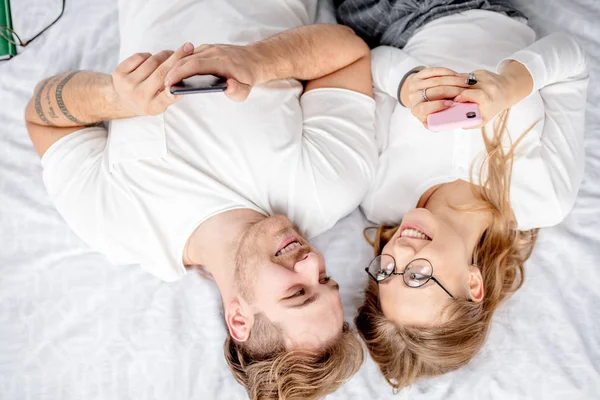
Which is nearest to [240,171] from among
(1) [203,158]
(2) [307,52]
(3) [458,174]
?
(1) [203,158]

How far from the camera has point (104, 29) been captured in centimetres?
185

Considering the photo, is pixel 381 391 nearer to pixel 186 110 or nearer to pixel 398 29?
pixel 186 110

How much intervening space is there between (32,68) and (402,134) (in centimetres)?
116

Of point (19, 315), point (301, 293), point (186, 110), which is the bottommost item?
point (19, 315)

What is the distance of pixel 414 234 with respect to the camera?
148 cm

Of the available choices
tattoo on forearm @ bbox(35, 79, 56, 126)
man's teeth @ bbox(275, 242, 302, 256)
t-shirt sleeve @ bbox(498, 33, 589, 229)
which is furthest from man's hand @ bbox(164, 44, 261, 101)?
t-shirt sleeve @ bbox(498, 33, 589, 229)

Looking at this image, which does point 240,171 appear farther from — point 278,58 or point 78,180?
point 78,180

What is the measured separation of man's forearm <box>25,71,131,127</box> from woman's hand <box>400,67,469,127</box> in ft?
2.40

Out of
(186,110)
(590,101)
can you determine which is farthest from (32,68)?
(590,101)

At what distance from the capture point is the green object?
180 cm

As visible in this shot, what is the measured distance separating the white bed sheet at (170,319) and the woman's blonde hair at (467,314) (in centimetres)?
9

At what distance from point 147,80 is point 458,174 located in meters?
0.84

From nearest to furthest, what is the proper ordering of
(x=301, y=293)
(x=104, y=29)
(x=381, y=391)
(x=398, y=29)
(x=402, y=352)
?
(x=301, y=293)
(x=402, y=352)
(x=381, y=391)
(x=398, y=29)
(x=104, y=29)

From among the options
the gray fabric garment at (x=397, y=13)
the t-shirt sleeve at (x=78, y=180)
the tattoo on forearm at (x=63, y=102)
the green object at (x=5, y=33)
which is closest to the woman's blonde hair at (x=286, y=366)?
the t-shirt sleeve at (x=78, y=180)
